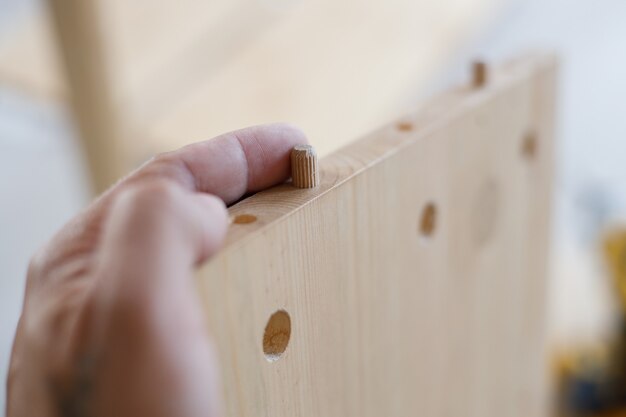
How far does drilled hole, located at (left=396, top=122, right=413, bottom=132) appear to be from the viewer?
0.35 m

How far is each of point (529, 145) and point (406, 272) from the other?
162mm

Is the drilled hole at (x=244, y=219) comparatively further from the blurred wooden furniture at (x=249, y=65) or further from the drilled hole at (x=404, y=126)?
the blurred wooden furniture at (x=249, y=65)

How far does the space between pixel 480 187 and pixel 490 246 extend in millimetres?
45

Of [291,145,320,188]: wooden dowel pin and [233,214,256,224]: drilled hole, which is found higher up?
[291,145,320,188]: wooden dowel pin

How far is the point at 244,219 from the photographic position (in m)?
0.26

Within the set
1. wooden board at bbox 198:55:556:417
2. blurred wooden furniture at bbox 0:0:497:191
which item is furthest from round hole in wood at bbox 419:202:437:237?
blurred wooden furniture at bbox 0:0:497:191

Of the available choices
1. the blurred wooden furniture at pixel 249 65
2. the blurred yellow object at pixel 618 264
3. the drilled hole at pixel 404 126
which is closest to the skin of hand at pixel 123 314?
the drilled hole at pixel 404 126

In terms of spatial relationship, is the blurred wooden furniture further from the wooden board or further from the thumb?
the thumb

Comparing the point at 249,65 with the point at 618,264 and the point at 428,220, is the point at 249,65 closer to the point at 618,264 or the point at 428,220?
the point at 618,264

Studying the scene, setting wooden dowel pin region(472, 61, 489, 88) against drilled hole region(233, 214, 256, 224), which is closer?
drilled hole region(233, 214, 256, 224)

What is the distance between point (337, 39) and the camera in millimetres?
1103

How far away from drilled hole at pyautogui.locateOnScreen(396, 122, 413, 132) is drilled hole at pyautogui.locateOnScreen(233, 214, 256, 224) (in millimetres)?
119

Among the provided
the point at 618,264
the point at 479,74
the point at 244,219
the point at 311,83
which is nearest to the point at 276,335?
the point at 244,219

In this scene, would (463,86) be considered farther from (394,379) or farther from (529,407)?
(529,407)
